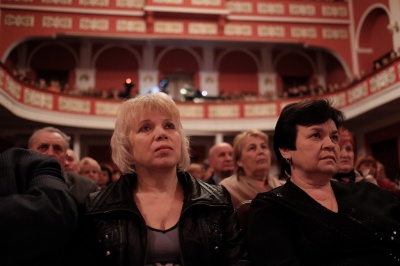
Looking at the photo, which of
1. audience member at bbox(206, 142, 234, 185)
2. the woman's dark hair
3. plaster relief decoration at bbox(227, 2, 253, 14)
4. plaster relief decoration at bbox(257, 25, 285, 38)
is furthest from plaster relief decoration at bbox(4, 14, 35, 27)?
the woman's dark hair

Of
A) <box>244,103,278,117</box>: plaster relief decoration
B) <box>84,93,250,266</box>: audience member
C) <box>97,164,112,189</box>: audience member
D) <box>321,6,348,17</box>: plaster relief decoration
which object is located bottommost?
<box>84,93,250,266</box>: audience member

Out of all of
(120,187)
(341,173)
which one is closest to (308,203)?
(120,187)

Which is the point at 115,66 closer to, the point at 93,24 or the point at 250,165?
the point at 93,24

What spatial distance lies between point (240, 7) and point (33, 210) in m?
13.9

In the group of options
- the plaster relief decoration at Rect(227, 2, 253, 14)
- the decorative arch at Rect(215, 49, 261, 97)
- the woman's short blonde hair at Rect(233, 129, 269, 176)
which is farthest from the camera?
the decorative arch at Rect(215, 49, 261, 97)

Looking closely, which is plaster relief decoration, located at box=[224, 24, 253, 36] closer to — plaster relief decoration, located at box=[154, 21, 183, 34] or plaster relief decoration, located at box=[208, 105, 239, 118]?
plaster relief decoration, located at box=[154, 21, 183, 34]

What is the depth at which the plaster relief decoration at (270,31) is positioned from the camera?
1421cm

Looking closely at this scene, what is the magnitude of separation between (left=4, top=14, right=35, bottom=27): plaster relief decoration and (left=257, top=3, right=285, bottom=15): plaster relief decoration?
7805 millimetres

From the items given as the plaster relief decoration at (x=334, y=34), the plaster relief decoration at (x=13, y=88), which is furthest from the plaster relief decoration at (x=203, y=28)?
the plaster relief decoration at (x=13, y=88)

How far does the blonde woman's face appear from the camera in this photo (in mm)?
1804

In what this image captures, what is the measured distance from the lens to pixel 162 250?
5.57 ft

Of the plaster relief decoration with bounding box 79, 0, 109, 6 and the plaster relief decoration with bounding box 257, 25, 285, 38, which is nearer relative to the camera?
the plaster relief decoration with bounding box 79, 0, 109, 6

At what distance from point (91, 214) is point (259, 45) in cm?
1428

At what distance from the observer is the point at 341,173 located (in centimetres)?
286
